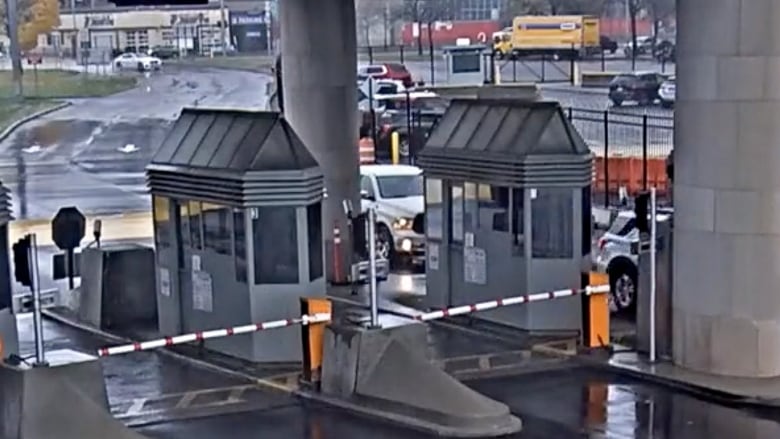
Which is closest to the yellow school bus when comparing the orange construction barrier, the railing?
the railing

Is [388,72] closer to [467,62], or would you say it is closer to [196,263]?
[467,62]

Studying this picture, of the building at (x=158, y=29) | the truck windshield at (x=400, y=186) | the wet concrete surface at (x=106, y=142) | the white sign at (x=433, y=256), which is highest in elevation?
the building at (x=158, y=29)

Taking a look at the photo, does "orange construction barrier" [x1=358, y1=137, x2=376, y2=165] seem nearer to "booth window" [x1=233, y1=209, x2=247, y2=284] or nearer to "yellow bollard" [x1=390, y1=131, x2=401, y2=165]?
"yellow bollard" [x1=390, y1=131, x2=401, y2=165]

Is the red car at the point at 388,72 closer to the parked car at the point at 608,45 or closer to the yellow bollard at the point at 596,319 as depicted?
the parked car at the point at 608,45

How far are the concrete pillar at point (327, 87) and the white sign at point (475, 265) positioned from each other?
4489 mm

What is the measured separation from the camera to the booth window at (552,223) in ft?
59.9

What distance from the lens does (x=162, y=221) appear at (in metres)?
18.3

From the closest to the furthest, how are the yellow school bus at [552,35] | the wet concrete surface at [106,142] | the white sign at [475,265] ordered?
the white sign at [475,265] → the wet concrete surface at [106,142] → the yellow school bus at [552,35]

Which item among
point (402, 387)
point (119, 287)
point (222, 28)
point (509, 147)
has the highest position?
point (222, 28)

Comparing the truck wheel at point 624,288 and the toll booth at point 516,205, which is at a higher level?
the toll booth at point 516,205

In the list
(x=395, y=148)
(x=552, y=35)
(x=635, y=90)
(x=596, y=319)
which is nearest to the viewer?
(x=596, y=319)

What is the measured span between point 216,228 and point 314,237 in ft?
4.16

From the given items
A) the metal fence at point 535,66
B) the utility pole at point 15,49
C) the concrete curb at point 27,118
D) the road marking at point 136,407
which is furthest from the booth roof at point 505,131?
the utility pole at point 15,49

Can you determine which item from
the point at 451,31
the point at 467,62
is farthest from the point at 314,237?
the point at 451,31
